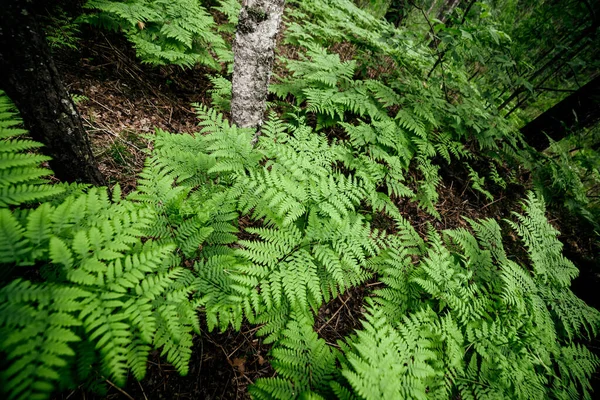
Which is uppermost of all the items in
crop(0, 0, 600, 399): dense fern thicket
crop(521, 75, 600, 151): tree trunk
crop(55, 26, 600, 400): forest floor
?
crop(521, 75, 600, 151): tree trunk

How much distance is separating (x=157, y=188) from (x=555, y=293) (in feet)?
16.0

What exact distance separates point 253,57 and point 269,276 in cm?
265

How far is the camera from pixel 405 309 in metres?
2.54

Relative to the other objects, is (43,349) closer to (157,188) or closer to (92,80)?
(157,188)

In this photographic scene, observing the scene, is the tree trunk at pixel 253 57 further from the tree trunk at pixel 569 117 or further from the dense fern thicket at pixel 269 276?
the tree trunk at pixel 569 117

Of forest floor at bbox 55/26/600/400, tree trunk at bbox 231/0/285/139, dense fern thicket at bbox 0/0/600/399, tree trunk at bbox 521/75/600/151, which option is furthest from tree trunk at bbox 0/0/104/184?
tree trunk at bbox 521/75/600/151

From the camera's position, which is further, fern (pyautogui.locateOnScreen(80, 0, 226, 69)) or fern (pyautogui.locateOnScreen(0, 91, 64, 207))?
fern (pyautogui.locateOnScreen(80, 0, 226, 69))

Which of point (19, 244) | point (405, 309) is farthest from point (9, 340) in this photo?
point (405, 309)

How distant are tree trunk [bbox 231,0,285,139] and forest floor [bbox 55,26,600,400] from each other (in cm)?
111

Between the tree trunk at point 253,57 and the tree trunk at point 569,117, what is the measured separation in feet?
19.3

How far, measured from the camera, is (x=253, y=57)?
3.09 meters

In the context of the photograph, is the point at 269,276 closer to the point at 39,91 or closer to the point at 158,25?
the point at 39,91

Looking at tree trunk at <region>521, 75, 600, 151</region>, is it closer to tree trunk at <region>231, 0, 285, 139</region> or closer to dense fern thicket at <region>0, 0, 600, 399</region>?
dense fern thicket at <region>0, 0, 600, 399</region>

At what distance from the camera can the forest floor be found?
7.03 feet
